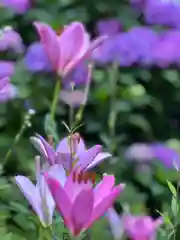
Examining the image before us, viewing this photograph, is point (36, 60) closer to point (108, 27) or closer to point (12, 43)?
point (12, 43)

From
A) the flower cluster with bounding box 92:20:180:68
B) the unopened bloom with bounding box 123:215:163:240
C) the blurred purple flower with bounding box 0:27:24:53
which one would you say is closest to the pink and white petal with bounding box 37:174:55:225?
the unopened bloom with bounding box 123:215:163:240

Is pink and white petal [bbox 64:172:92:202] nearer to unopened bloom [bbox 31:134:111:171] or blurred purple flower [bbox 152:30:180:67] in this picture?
unopened bloom [bbox 31:134:111:171]

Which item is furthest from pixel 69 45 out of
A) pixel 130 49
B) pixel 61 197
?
pixel 130 49

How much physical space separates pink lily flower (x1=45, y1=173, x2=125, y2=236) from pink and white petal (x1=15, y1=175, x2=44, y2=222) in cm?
4

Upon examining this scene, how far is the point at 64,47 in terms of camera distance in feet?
2.62

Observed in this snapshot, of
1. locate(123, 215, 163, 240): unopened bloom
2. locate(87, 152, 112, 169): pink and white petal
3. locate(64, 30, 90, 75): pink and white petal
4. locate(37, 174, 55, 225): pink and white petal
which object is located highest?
locate(37, 174, 55, 225): pink and white petal

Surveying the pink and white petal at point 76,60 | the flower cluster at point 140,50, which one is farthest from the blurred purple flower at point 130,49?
the pink and white petal at point 76,60

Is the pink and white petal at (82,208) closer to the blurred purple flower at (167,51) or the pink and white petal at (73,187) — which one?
the pink and white petal at (73,187)

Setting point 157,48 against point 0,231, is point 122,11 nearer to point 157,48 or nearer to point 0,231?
point 157,48

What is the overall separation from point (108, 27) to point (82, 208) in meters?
1.76

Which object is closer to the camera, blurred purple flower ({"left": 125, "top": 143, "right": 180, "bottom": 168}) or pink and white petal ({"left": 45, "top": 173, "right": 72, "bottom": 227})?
pink and white petal ({"left": 45, "top": 173, "right": 72, "bottom": 227})

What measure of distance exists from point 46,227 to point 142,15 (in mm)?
1940

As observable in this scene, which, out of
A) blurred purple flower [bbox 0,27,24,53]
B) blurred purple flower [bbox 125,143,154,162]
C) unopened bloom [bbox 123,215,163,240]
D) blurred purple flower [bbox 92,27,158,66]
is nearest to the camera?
unopened bloom [bbox 123,215,163,240]

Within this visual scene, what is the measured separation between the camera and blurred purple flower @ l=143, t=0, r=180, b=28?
2.34 meters
